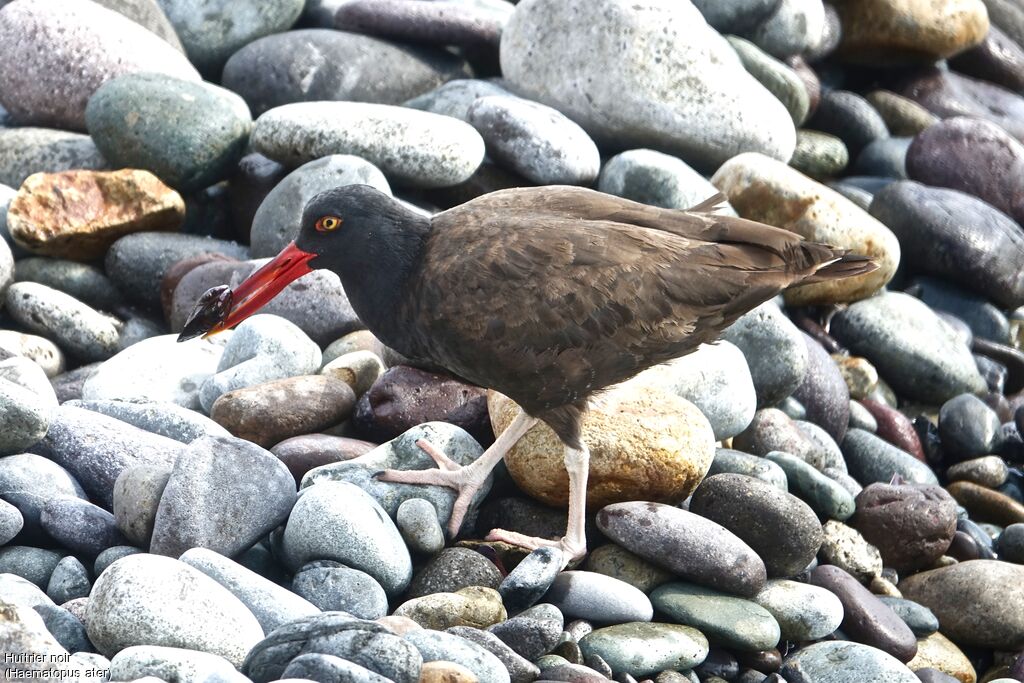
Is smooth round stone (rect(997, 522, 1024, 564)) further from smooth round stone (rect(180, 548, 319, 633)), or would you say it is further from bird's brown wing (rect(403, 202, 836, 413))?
smooth round stone (rect(180, 548, 319, 633))

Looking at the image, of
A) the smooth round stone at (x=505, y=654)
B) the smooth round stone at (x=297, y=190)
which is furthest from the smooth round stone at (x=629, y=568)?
the smooth round stone at (x=297, y=190)

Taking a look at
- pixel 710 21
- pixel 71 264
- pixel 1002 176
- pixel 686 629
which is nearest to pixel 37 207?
pixel 71 264

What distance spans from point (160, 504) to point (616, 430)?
6.44 feet

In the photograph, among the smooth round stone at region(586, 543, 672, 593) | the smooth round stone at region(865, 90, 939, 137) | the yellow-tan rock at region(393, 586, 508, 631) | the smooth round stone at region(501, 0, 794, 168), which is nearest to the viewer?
the yellow-tan rock at region(393, 586, 508, 631)

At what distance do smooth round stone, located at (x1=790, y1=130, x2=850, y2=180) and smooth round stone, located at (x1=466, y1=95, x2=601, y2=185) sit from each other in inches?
111

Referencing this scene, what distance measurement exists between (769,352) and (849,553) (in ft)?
4.22

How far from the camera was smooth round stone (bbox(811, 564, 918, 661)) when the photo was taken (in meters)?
5.32

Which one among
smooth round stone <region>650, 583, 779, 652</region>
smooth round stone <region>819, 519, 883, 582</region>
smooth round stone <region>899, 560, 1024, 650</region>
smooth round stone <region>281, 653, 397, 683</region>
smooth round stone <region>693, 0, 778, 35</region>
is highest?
smooth round stone <region>693, 0, 778, 35</region>

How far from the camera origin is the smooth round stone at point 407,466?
5129 mm

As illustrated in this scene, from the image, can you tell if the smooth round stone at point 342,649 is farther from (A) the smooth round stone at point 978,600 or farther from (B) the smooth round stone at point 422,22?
(B) the smooth round stone at point 422,22

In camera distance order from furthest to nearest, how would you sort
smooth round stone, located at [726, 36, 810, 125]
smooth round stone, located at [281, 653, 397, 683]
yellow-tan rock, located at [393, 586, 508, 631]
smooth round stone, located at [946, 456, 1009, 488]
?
smooth round stone, located at [726, 36, 810, 125], smooth round stone, located at [946, 456, 1009, 488], yellow-tan rock, located at [393, 586, 508, 631], smooth round stone, located at [281, 653, 397, 683]

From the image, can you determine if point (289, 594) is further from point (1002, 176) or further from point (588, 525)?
point (1002, 176)

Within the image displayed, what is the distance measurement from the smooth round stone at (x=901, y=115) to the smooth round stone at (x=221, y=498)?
7.78 m

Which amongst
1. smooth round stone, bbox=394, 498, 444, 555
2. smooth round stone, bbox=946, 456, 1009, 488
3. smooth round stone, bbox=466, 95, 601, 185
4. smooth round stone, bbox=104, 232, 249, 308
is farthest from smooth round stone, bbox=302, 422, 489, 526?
smooth round stone, bbox=946, 456, 1009, 488
